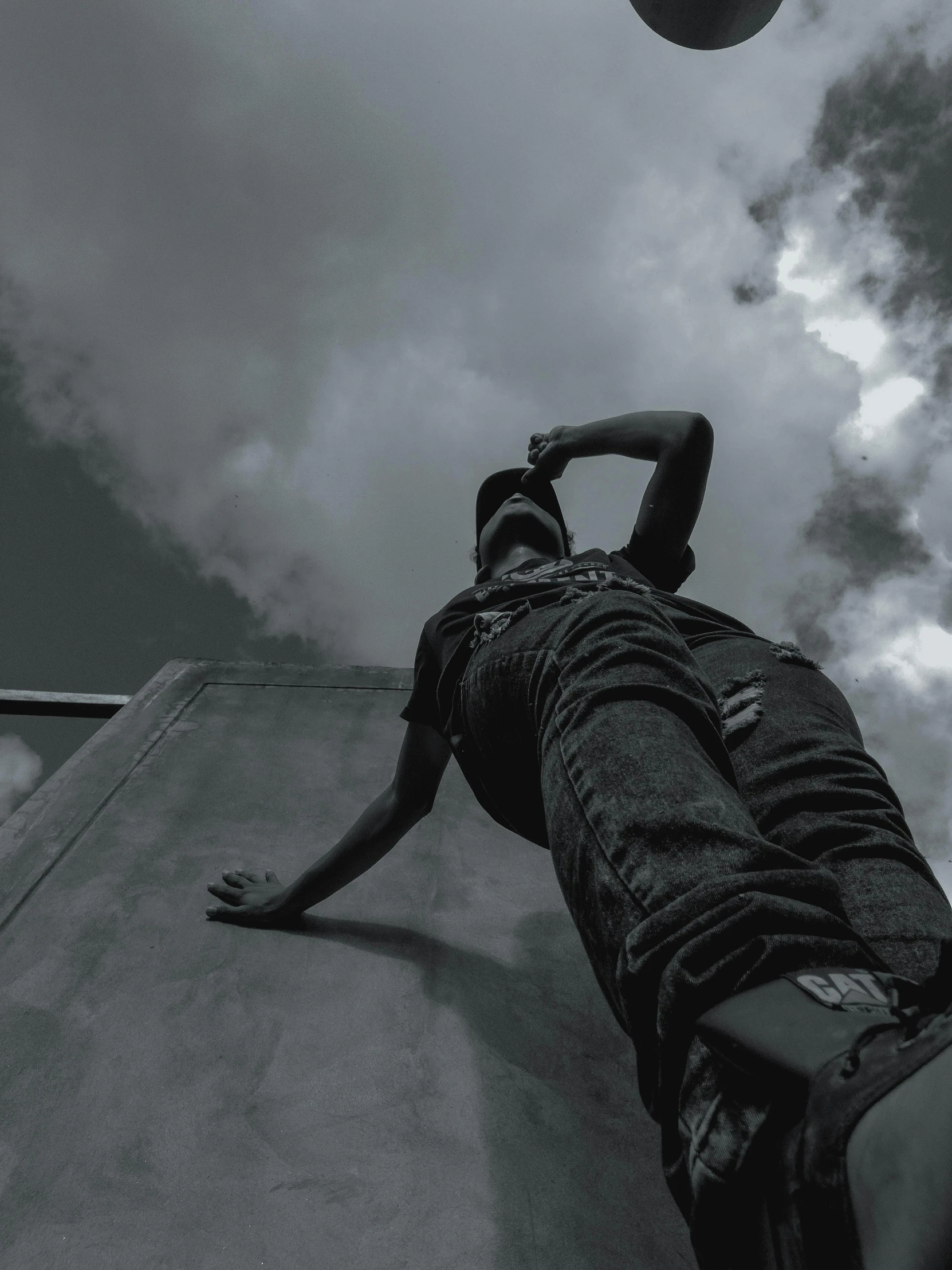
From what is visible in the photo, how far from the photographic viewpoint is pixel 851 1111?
18.1 inches

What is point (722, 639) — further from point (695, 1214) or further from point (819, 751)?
point (695, 1214)

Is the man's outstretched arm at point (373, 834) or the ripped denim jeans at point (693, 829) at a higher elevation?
the ripped denim jeans at point (693, 829)

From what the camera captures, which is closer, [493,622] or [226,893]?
[493,622]

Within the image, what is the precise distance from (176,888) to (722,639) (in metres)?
1.34

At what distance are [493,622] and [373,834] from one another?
1.91 feet

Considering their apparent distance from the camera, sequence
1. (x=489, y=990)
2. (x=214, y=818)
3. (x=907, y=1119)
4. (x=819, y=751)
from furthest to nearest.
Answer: (x=214, y=818)
(x=489, y=990)
(x=819, y=751)
(x=907, y=1119)

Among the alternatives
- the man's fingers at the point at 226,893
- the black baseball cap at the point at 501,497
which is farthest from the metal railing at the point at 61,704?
the black baseball cap at the point at 501,497

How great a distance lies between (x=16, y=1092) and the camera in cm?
136

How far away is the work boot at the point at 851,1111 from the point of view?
1.35 feet

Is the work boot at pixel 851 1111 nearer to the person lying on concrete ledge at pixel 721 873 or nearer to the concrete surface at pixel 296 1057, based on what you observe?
the person lying on concrete ledge at pixel 721 873

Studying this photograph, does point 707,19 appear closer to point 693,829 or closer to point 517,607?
point 517,607

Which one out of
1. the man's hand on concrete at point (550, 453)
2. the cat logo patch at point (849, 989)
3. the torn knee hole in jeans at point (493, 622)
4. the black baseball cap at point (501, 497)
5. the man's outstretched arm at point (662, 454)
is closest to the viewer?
the cat logo patch at point (849, 989)

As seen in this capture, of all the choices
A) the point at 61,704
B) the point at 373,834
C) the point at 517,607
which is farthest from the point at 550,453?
the point at 61,704

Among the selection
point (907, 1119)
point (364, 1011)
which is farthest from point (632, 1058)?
point (907, 1119)
